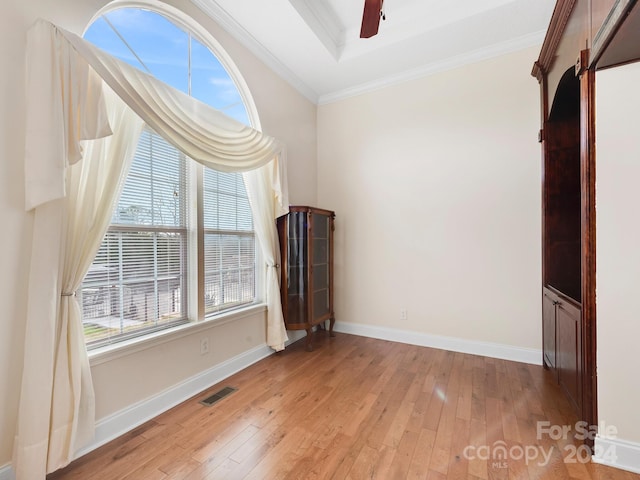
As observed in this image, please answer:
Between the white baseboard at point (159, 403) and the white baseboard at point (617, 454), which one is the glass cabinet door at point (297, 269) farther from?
the white baseboard at point (617, 454)

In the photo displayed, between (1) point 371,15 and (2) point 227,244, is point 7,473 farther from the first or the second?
(1) point 371,15

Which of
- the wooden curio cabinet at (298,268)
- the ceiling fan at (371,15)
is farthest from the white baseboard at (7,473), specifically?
the ceiling fan at (371,15)

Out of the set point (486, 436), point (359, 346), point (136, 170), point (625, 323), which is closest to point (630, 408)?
point (625, 323)

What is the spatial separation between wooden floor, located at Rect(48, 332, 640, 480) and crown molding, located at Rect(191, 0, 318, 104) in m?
3.11

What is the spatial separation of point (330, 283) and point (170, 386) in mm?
2009

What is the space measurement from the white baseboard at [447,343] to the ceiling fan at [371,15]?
2959mm

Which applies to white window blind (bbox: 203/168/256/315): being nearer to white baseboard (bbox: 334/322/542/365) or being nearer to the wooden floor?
the wooden floor

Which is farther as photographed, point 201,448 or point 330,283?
point 330,283

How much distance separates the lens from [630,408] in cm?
154

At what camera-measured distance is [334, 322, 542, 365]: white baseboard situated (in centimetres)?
285

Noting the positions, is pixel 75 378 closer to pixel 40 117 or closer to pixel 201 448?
pixel 201 448

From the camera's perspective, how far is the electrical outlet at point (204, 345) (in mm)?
2402

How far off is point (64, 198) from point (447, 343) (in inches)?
137

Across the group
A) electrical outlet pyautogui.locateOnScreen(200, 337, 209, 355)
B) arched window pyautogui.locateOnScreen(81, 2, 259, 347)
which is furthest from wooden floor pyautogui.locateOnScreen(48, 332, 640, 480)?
arched window pyautogui.locateOnScreen(81, 2, 259, 347)
